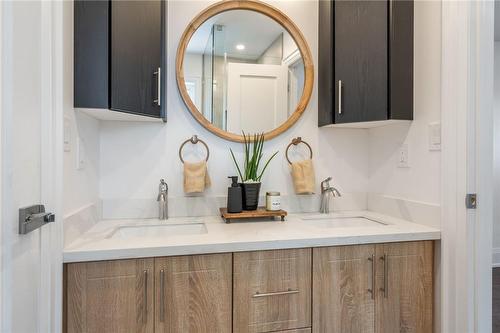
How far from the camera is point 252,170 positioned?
1572 millimetres

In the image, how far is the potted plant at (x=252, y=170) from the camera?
1.51m

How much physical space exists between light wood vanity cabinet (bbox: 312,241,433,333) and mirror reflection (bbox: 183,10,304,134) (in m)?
0.85

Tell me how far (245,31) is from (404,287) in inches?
60.5

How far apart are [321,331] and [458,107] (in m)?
1.06

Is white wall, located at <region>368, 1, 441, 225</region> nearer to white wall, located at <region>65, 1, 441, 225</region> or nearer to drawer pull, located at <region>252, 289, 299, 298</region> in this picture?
white wall, located at <region>65, 1, 441, 225</region>

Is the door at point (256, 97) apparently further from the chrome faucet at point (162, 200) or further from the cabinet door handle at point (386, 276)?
the cabinet door handle at point (386, 276)

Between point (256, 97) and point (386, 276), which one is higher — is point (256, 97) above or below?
above

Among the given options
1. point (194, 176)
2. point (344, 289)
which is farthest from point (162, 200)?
point (344, 289)

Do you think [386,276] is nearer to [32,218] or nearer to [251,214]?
[251,214]

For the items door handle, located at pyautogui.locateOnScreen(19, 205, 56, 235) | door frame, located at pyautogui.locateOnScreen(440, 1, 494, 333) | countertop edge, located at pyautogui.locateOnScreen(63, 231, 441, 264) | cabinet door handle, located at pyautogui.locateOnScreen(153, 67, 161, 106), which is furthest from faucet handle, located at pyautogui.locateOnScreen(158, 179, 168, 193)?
door frame, located at pyautogui.locateOnScreen(440, 1, 494, 333)

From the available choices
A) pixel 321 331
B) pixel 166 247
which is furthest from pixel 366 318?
pixel 166 247

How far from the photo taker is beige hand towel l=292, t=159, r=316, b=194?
1.64m

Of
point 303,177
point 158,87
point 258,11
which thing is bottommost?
point 303,177

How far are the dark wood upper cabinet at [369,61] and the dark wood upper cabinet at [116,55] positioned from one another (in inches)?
36.9
